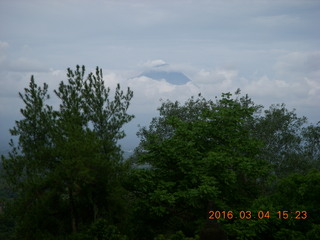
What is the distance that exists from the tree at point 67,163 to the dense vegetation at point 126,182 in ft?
0.18

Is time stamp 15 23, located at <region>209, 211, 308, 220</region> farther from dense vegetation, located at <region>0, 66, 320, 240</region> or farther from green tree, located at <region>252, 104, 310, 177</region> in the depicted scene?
green tree, located at <region>252, 104, 310, 177</region>

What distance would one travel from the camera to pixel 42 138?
19891 mm

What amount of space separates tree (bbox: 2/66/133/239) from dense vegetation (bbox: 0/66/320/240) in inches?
2.2

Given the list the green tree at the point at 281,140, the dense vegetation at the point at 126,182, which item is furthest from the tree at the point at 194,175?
the green tree at the point at 281,140

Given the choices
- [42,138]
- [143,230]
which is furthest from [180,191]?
[42,138]

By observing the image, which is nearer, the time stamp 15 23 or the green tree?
the time stamp 15 23

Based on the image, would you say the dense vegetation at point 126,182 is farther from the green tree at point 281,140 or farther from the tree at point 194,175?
the green tree at point 281,140

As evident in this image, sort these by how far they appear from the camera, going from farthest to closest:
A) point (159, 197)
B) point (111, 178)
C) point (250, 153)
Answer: point (250, 153) → point (111, 178) → point (159, 197)

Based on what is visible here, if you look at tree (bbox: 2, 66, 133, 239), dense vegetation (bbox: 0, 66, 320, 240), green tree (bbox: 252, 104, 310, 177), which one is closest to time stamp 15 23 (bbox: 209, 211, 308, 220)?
dense vegetation (bbox: 0, 66, 320, 240)

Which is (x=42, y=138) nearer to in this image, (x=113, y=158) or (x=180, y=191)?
(x=113, y=158)

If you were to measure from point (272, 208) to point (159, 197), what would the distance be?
6.05 m

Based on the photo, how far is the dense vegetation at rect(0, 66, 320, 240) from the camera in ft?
55.4

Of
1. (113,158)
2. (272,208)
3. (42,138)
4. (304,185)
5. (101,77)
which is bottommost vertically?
(272,208)

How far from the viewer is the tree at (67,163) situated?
Result: 1680 centimetres
